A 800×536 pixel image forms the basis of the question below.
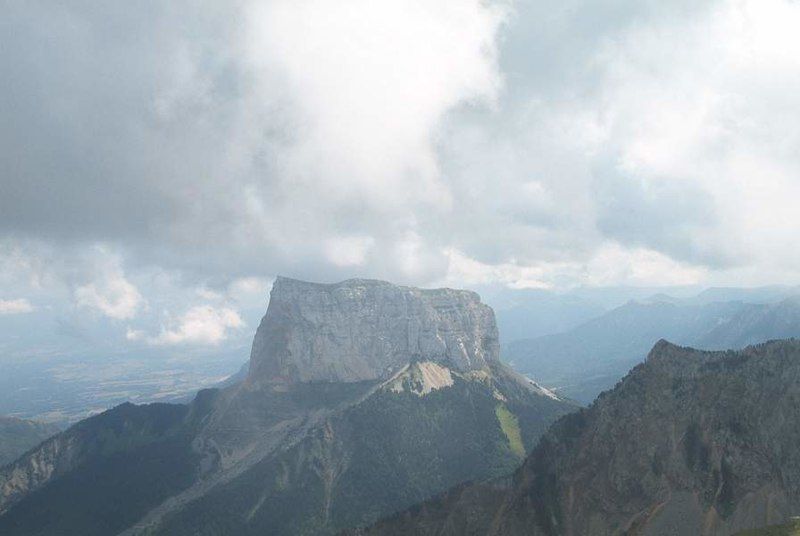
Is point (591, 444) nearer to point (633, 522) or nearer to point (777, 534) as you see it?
point (633, 522)

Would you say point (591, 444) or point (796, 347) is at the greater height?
point (796, 347)

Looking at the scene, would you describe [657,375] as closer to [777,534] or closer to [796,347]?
[796,347]

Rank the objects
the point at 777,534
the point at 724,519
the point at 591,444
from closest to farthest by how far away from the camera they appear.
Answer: the point at 777,534
the point at 724,519
the point at 591,444

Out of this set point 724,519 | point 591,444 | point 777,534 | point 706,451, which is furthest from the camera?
point 591,444

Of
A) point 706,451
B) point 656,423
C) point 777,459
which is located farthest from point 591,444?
point 777,459

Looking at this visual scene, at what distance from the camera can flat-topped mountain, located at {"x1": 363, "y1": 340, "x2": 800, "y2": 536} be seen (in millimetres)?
156250

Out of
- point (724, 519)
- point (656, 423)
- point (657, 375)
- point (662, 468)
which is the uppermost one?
point (657, 375)

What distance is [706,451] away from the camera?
168 m

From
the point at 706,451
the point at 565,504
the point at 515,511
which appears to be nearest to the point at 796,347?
the point at 706,451

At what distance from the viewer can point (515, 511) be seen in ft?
623

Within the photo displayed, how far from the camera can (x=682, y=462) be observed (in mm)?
169500

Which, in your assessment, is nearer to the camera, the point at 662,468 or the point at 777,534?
the point at 777,534

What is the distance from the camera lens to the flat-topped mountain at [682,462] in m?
156

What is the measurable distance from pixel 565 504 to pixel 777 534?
63.9m
